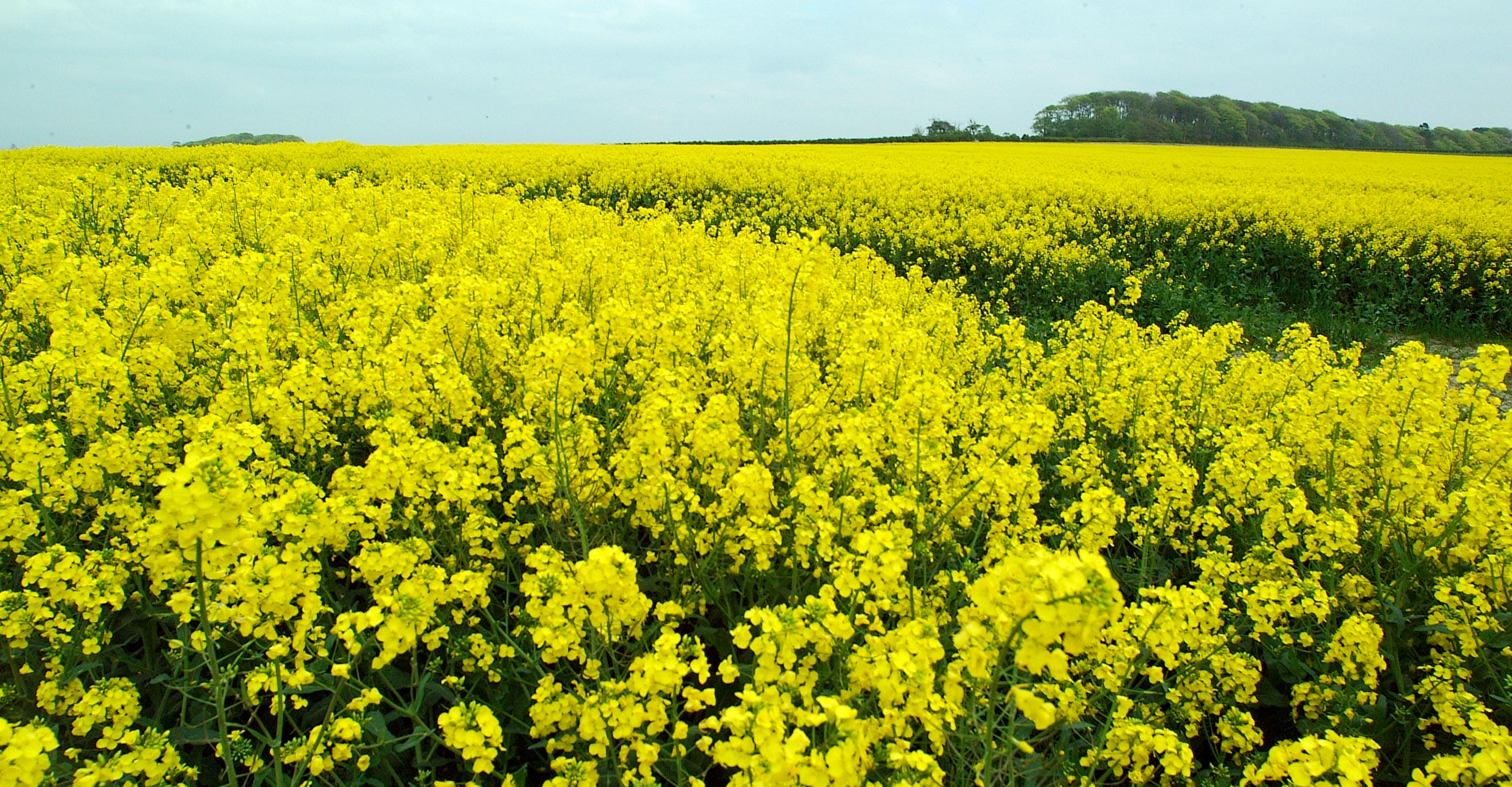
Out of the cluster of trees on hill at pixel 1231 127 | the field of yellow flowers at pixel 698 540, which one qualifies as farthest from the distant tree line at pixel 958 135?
the field of yellow flowers at pixel 698 540

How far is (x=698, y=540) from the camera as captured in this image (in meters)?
2.82

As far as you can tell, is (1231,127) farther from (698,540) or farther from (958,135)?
(698,540)

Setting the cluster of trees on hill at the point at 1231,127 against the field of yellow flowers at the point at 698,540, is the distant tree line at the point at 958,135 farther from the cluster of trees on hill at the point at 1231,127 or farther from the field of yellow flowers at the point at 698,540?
the field of yellow flowers at the point at 698,540

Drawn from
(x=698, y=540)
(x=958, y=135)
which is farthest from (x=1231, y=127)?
(x=698, y=540)

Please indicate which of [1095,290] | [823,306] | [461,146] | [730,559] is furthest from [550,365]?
[461,146]

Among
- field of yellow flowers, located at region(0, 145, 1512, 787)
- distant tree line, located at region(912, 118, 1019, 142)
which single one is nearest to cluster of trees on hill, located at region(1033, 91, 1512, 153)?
distant tree line, located at region(912, 118, 1019, 142)

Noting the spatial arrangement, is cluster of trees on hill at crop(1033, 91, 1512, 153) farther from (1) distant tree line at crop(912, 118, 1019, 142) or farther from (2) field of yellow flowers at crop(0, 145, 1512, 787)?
(2) field of yellow flowers at crop(0, 145, 1512, 787)

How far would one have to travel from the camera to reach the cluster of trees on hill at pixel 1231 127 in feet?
171

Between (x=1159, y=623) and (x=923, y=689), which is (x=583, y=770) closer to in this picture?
(x=923, y=689)

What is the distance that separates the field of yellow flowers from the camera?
1.96 m

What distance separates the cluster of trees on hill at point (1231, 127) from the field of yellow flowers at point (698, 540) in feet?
165

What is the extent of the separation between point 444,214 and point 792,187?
967 cm

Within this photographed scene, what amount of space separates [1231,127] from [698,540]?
67255 millimetres

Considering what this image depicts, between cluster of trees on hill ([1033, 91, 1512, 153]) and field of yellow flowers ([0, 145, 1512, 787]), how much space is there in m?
50.4
